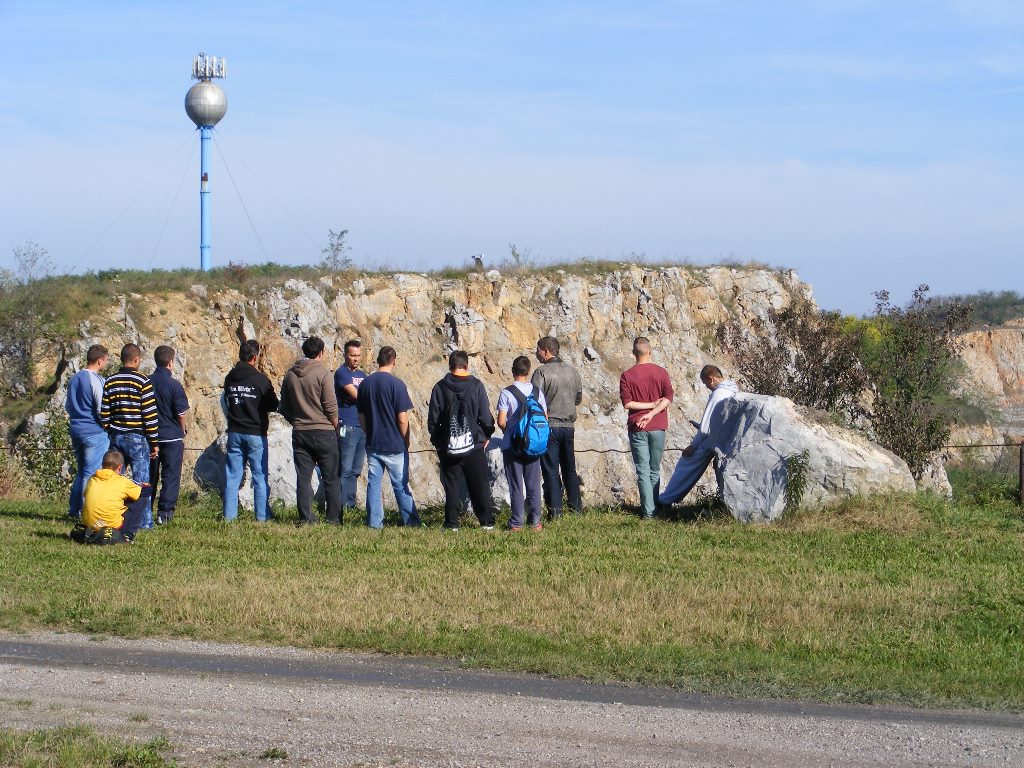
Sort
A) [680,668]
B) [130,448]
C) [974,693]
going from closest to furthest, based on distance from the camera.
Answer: [974,693] < [680,668] < [130,448]

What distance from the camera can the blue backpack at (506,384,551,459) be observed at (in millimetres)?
12289

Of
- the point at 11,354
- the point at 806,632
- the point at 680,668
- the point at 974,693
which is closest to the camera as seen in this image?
the point at 974,693

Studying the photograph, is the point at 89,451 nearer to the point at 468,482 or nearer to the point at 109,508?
the point at 109,508

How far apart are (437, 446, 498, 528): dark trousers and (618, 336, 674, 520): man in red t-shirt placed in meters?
1.89

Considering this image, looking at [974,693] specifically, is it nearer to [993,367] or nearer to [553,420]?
[553,420]

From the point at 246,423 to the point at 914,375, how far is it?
8.76m

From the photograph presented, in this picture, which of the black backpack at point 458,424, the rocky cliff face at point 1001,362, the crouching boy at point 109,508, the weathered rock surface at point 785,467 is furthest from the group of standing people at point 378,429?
the rocky cliff face at point 1001,362

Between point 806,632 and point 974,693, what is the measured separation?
152 centimetres

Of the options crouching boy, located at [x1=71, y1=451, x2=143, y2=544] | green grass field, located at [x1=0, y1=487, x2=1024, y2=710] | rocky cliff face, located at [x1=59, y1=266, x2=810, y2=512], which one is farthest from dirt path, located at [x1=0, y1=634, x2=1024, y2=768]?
rocky cliff face, located at [x1=59, y1=266, x2=810, y2=512]

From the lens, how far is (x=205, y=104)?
109 feet

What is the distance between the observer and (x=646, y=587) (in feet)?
31.1

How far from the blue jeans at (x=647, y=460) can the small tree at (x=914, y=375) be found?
12.2ft

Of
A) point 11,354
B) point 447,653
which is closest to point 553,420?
point 447,653

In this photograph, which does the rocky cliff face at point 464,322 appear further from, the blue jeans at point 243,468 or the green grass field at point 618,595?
the green grass field at point 618,595
